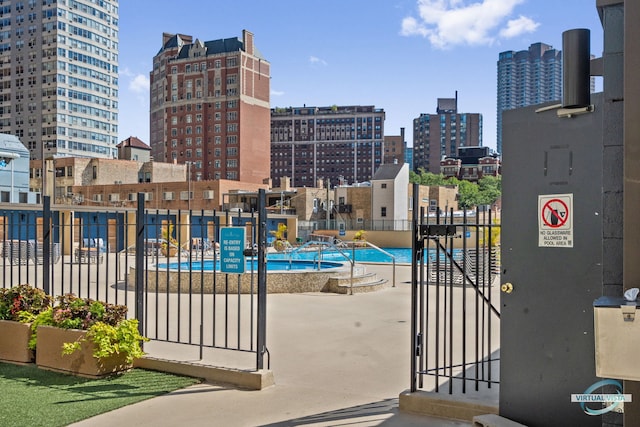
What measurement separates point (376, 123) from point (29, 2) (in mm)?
81686

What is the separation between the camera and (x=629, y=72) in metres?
3.16

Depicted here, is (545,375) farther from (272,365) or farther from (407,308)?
(407,308)

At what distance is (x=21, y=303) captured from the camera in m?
8.10

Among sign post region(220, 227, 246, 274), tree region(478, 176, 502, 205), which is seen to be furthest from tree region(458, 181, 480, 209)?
sign post region(220, 227, 246, 274)

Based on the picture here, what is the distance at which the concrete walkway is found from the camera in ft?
18.5

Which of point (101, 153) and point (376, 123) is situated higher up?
point (376, 123)

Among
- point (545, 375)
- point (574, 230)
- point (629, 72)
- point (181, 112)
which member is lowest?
point (545, 375)

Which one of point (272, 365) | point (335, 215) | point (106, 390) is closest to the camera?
point (106, 390)

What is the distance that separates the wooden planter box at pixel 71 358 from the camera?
7.00m

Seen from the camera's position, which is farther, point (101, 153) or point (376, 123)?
point (376, 123)

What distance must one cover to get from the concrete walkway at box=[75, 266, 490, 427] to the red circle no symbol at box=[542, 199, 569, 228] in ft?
6.87

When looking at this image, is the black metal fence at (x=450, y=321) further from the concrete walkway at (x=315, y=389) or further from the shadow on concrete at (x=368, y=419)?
the concrete walkway at (x=315, y=389)

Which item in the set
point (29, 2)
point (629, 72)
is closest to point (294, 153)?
point (29, 2)

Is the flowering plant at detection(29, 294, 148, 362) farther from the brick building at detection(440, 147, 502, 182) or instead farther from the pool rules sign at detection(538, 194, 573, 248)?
the brick building at detection(440, 147, 502, 182)
